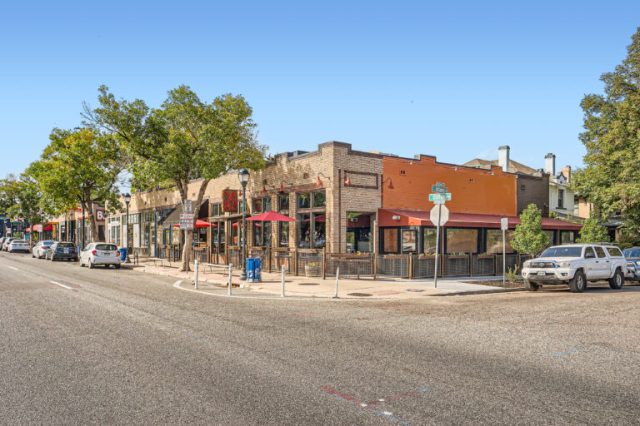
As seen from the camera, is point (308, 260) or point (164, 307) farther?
point (308, 260)

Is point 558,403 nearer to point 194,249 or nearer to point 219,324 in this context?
point 219,324

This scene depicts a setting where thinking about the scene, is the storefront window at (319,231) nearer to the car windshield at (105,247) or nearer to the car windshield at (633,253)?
the car windshield at (105,247)

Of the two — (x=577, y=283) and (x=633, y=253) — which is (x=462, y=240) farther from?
(x=577, y=283)

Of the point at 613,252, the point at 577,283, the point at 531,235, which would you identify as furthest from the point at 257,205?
the point at 613,252

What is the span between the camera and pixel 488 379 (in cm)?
649

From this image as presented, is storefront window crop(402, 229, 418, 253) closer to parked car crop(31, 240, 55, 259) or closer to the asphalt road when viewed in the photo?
the asphalt road

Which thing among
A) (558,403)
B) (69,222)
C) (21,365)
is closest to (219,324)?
(21,365)

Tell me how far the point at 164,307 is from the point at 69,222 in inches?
2445

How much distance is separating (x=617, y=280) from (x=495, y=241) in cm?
829

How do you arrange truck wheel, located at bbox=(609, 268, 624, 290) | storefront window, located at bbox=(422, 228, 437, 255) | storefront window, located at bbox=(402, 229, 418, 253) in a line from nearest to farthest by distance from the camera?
truck wheel, located at bbox=(609, 268, 624, 290)
storefront window, located at bbox=(402, 229, 418, 253)
storefront window, located at bbox=(422, 228, 437, 255)

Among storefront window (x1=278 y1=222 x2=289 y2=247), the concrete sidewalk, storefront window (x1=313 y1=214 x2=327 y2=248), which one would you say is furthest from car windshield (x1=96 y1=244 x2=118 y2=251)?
storefront window (x1=313 y1=214 x2=327 y2=248)

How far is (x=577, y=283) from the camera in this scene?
18.1 meters

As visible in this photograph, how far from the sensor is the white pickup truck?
17938 mm

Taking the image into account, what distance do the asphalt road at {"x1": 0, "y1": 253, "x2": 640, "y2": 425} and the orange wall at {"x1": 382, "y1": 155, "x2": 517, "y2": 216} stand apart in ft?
41.5
